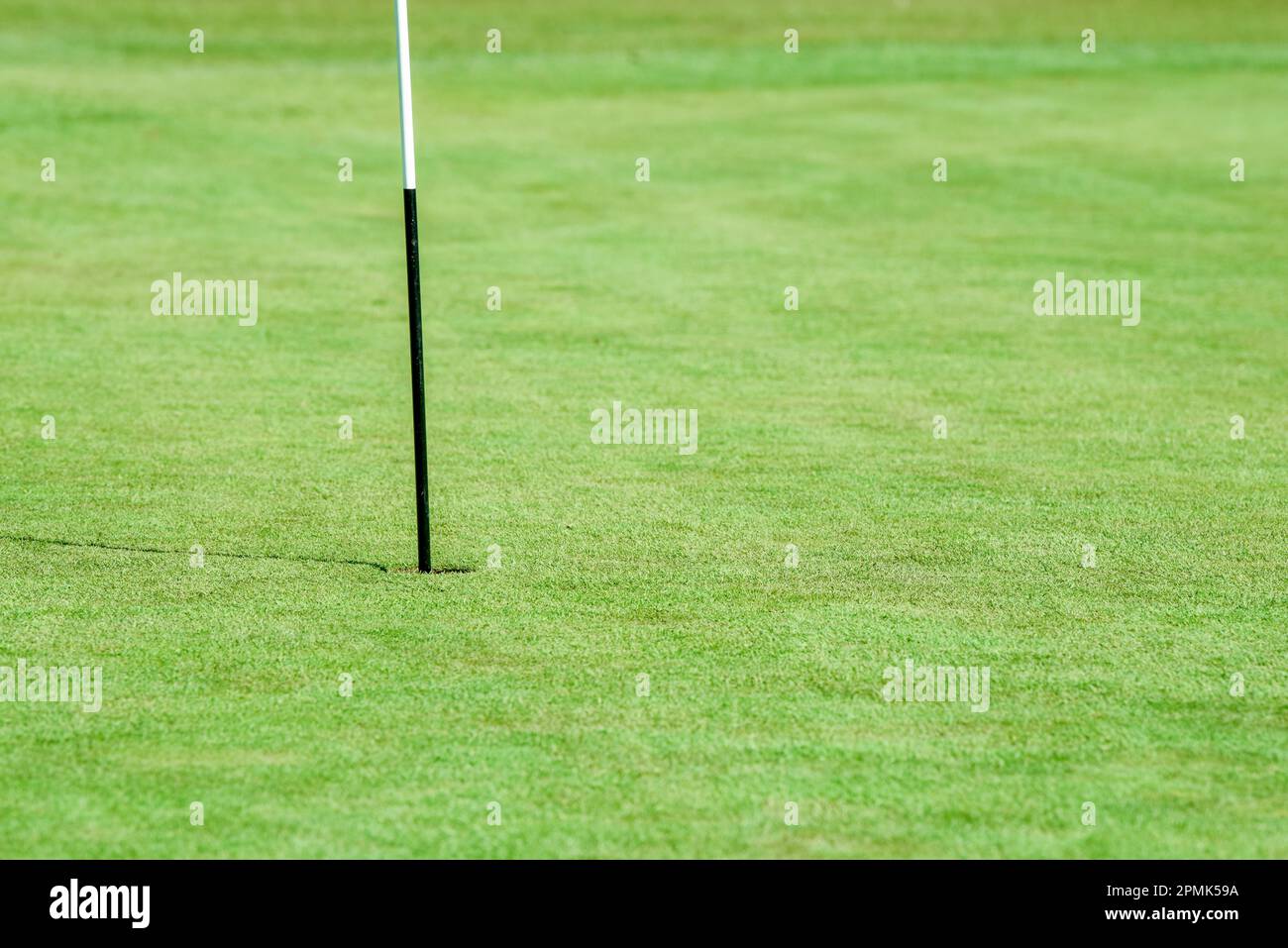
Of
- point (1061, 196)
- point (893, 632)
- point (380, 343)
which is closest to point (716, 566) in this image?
point (893, 632)

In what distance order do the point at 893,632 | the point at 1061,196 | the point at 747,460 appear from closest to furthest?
the point at 893,632 → the point at 747,460 → the point at 1061,196

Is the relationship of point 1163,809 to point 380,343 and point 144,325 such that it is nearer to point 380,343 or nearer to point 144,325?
point 380,343

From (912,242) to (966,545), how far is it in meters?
11.7

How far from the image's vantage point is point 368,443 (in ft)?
46.9
